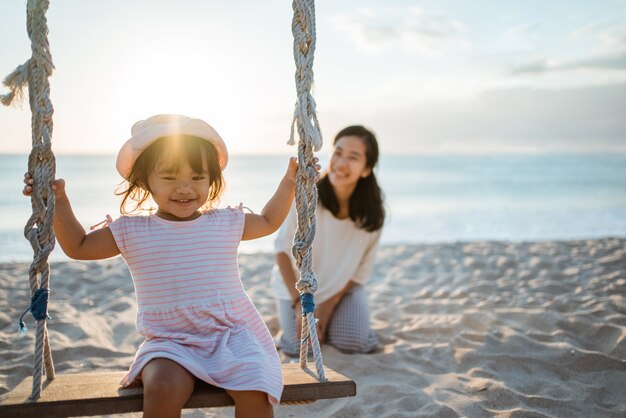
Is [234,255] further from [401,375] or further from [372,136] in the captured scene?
[372,136]

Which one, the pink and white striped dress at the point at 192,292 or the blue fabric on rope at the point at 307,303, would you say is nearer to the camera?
the pink and white striped dress at the point at 192,292

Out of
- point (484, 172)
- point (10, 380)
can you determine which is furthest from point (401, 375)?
point (484, 172)

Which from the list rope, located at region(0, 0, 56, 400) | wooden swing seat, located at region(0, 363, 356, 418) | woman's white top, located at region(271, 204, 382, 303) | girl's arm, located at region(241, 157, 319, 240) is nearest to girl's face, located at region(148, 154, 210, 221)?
girl's arm, located at region(241, 157, 319, 240)

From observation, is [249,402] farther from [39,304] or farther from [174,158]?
[174,158]

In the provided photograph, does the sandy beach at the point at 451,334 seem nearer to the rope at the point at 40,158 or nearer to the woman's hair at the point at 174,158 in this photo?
the rope at the point at 40,158

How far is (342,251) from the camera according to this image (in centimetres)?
362

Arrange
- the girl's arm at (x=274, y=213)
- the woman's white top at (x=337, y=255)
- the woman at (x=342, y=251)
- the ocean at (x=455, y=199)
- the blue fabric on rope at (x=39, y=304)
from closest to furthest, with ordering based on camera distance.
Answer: the blue fabric on rope at (x=39, y=304), the girl's arm at (x=274, y=213), the woman at (x=342, y=251), the woman's white top at (x=337, y=255), the ocean at (x=455, y=199)

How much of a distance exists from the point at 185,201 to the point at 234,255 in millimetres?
266

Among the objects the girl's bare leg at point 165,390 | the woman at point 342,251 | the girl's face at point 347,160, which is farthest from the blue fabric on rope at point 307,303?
the girl's face at point 347,160

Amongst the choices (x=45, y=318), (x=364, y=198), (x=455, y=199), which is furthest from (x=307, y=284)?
(x=455, y=199)

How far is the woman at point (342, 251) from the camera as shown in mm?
3373

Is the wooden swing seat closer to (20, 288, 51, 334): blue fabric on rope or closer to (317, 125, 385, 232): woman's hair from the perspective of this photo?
(20, 288, 51, 334): blue fabric on rope

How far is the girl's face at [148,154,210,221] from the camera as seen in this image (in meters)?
1.91

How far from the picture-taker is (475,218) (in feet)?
38.9
